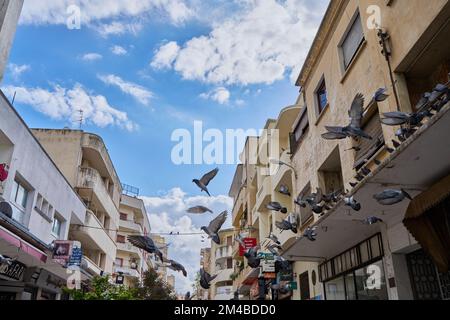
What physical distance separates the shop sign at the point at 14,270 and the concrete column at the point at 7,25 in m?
6.85

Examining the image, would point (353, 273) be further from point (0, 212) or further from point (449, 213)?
point (0, 212)

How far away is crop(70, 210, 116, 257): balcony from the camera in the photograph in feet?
82.4

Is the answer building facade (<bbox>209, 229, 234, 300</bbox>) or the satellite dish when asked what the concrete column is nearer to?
the satellite dish

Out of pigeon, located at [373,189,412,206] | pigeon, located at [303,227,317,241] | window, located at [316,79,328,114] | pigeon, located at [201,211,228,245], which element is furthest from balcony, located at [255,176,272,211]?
pigeon, located at [373,189,412,206]

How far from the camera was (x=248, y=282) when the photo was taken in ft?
95.0

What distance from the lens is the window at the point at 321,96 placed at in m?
15.2

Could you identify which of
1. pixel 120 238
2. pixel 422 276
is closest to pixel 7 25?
pixel 422 276

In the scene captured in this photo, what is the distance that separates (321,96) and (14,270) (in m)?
13.8

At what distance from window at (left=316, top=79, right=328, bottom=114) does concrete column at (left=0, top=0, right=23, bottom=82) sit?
10.9m

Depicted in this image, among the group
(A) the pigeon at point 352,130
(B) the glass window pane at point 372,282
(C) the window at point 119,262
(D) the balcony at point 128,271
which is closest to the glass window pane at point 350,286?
(B) the glass window pane at point 372,282
